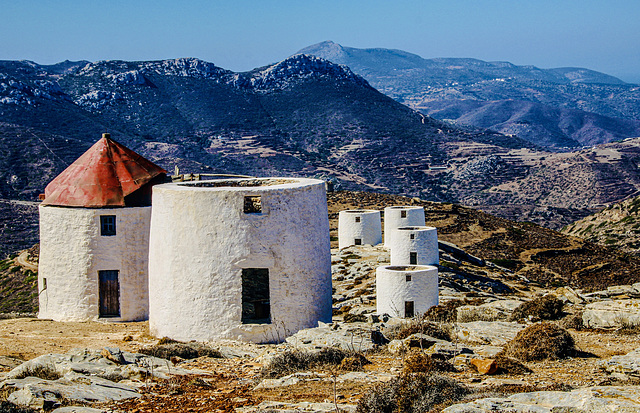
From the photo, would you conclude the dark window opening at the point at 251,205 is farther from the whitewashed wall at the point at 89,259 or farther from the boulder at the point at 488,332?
the whitewashed wall at the point at 89,259

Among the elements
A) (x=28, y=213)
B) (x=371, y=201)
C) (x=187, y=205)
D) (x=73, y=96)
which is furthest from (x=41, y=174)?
(x=187, y=205)

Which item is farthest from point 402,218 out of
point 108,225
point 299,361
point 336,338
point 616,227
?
point 616,227

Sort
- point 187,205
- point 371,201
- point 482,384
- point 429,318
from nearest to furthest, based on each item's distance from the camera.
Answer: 1. point 482,384
2. point 187,205
3. point 429,318
4. point 371,201

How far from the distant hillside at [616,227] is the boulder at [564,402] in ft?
137

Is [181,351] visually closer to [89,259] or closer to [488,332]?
[488,332]

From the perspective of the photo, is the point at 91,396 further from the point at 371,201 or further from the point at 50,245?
the point at 371,201

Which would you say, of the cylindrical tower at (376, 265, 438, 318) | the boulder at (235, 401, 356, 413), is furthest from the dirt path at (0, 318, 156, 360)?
the cylindrical tower at (376, 265, 438, 318)

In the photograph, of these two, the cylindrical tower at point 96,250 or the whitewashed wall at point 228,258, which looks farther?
the cylindrical tower at point 96,250

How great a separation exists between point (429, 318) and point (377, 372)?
5947 millimetres

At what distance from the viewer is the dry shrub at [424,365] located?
8.03 meters

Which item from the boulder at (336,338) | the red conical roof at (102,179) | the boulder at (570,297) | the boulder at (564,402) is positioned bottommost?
the boulder at (570,297)

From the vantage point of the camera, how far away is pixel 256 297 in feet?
47.8

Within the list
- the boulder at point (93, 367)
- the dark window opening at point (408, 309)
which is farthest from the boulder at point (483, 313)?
the boulder at point (93, 367)

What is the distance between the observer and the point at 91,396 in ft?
24.5
